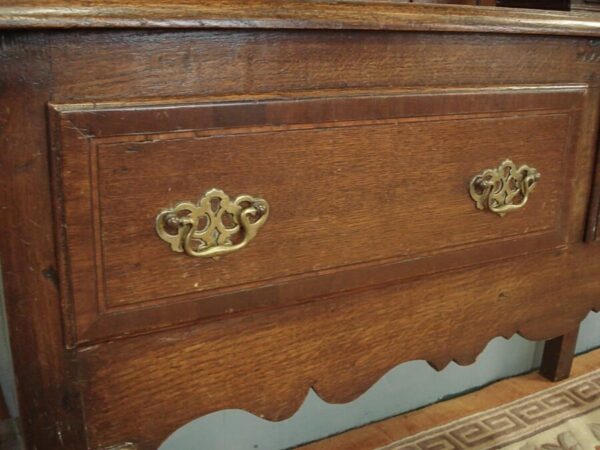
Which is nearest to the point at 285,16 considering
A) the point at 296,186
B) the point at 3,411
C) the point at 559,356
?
Result: the point at 296,186

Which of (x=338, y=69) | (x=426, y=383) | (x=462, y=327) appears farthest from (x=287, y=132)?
(x=426, y=383)

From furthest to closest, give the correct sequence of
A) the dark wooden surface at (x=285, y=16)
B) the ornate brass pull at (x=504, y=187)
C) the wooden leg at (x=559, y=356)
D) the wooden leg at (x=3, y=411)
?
1. the wooden leg at (x=559, y=356)
2. the wooden leg at (x=3, y=411)
3. the ornate brass pull at (x=504, y=187)
4. the dark wooden surface at (x=285, y=16)

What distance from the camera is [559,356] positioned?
1311 mm

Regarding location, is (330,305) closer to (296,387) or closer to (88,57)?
(296,387)

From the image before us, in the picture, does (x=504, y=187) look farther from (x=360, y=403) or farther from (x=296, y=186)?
(x=360, y=403)

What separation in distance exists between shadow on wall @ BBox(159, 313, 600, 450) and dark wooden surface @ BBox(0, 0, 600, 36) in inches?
28.0

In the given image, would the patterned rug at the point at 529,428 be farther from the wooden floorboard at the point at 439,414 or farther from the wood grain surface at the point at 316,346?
the wood grain surface at the point at 316,346

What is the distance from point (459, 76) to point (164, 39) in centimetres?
30

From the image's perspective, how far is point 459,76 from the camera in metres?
0.67

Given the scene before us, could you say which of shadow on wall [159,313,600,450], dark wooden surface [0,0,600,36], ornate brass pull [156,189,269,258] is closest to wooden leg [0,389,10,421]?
shadow on wall [159,313,600,450]

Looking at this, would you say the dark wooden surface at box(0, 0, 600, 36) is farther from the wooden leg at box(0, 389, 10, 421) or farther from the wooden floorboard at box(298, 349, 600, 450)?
the wooden floorboard at box(298, 349, 600, 450)

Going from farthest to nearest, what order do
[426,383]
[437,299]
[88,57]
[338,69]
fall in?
[426,383] < [437,299] < [338,69] < [88,57]

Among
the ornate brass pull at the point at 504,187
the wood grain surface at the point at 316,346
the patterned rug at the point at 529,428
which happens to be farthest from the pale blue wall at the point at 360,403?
the ornate brass pull at the point at 504,187

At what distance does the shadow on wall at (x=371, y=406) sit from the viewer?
3.59ft
